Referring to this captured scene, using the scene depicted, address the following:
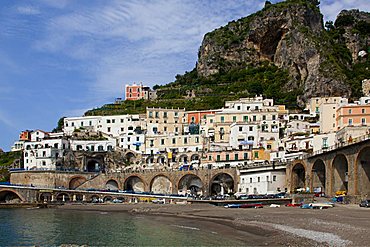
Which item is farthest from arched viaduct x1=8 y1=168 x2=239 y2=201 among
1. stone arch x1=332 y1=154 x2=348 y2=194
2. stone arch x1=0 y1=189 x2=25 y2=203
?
stone arch x1=332 y1=154 x2=348 y2=194

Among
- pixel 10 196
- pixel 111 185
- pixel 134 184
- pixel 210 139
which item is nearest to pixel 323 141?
pixel 210 139

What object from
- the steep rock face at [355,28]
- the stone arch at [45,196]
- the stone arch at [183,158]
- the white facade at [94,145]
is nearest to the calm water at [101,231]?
the stone arch at [45,196]

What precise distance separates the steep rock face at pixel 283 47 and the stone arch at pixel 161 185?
139 ft

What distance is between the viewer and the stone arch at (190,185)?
2948 inches

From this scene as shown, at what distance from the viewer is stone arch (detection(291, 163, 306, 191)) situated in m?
62.2

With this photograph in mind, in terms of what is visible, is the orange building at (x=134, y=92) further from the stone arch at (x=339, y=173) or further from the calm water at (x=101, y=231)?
the stone arch at (x=339, y=173)

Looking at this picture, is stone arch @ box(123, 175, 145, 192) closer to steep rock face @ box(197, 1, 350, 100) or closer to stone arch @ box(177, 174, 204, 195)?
stone arch @ box(177, 174, 204, 195)

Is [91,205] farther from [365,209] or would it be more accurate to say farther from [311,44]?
[311,44]

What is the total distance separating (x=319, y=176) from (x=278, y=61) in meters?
70.8

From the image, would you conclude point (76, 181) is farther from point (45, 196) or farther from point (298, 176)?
point (298, 176)

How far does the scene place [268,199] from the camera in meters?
58.4

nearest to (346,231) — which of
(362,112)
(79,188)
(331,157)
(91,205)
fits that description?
(331,157)

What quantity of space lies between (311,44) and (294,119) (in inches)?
1142

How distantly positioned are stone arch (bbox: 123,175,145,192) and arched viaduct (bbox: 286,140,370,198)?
26415mm
